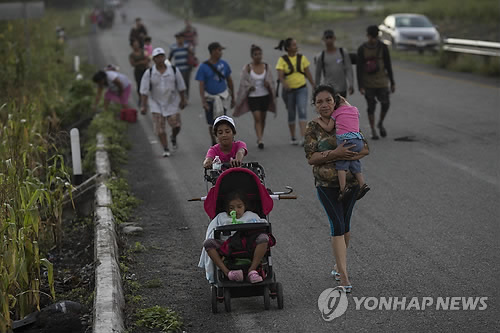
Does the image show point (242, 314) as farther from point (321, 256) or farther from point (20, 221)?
point (20, 221)

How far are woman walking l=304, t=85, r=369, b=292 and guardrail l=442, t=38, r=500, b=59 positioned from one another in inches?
747

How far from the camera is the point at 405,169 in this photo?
→ 13.1m

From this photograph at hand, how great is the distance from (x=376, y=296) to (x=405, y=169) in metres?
5.85

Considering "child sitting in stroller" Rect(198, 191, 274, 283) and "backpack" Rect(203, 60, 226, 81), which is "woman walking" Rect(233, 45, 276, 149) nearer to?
"backpack" Rect(203, 60, 226, 81)

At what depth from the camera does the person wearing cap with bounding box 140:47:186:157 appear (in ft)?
49.2

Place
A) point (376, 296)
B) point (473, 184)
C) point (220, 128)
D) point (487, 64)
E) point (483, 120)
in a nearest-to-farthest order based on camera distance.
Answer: point (376, 296) → point (220, 128) → point (473, 184) → point (483, 120) → point (487, 64)

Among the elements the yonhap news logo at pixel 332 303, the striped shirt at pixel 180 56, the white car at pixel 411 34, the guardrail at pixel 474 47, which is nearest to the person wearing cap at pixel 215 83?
the striped shirt at pixel 180 56

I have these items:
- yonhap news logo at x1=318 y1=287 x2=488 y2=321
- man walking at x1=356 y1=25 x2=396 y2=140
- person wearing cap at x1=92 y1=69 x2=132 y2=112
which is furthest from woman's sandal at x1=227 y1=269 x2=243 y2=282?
person wearing cap at x1=92 y1=69 x2=132 y2=112

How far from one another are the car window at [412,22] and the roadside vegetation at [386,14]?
113cm

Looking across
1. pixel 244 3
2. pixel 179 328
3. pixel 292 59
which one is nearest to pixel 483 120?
pixel 292 59

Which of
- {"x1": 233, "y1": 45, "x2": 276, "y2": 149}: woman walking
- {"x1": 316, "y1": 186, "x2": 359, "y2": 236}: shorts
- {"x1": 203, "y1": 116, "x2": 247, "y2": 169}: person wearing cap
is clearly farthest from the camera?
{"x1": 233, "y1": 45, "x2": 276, "y2": 149}: woman walking

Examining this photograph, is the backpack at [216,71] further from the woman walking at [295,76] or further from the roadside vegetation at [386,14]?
the roadside vegetation at [386,14]

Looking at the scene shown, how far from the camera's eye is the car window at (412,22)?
36.1 metres

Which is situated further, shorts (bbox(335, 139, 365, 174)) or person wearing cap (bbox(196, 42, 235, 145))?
person wearing cap (bbox(196, 42, 235, 145))
